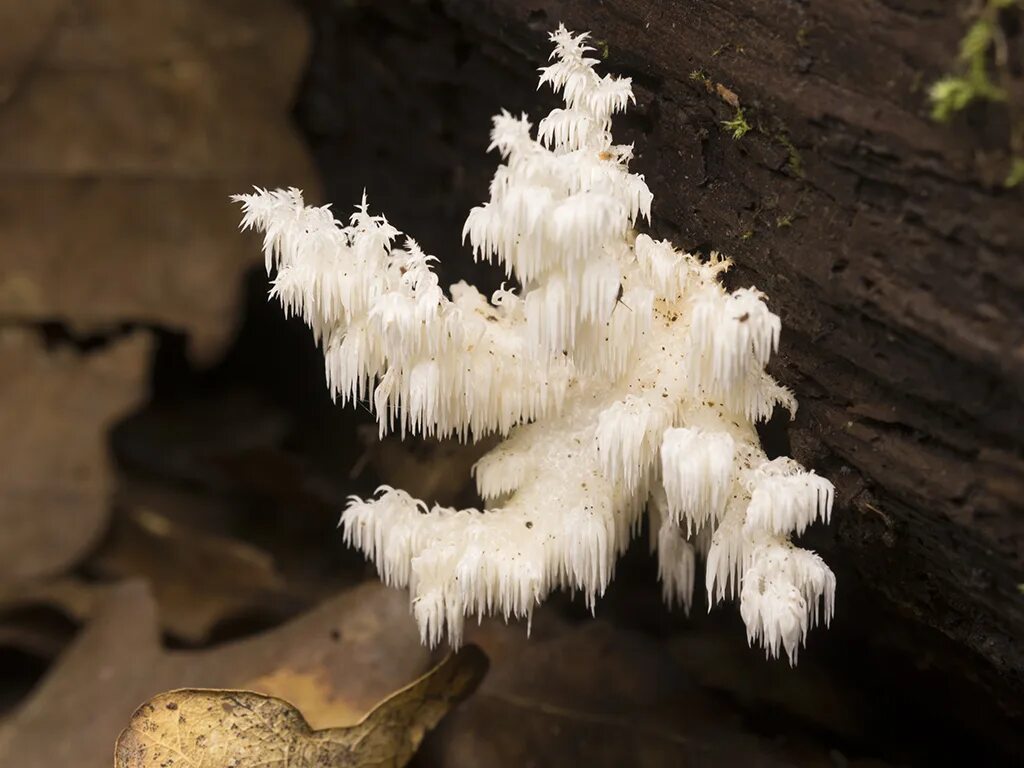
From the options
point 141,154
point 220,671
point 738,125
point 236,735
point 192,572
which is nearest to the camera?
point 738,125

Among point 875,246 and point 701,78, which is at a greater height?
point 701,78

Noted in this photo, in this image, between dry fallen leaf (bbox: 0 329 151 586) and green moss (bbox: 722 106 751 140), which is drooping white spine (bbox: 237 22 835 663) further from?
dry fallen leaf (bbox: 0 329 151 586)

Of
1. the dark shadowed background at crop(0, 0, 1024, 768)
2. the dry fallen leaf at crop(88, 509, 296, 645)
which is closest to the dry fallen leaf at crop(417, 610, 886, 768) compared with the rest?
the dark shadowed background at crop(0, 0, 1024, 768)

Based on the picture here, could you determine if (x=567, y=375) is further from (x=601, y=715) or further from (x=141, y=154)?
(x=141, y=154)

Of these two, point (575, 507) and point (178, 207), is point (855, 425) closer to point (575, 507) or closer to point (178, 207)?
point (575, 507)

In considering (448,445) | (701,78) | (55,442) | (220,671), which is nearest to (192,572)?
(55,442)

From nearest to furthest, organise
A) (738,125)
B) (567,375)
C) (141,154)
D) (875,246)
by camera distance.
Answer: (875,246) → (738,125) → (567,375) → (141,154)

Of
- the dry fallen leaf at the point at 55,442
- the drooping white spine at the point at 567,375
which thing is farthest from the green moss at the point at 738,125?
the dry fallen leaf at the point at 55,442
